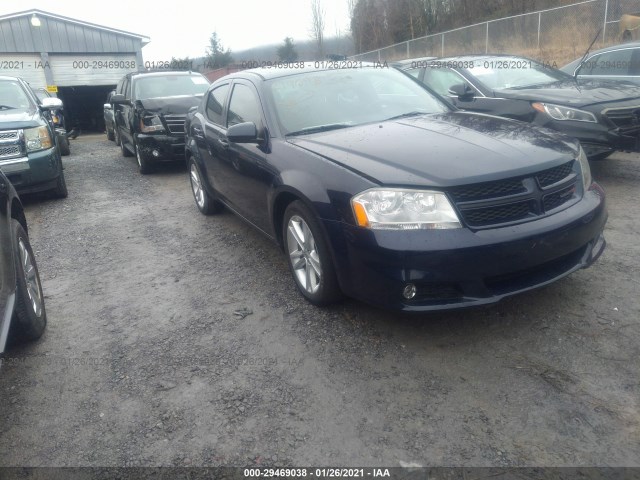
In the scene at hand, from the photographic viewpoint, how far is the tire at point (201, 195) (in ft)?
19.4

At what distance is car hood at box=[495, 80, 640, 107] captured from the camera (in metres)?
5.71

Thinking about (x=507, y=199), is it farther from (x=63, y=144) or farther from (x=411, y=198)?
(x=63, y=144)

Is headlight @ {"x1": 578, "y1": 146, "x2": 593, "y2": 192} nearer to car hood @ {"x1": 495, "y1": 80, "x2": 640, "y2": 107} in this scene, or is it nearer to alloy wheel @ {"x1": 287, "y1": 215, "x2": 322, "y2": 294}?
alloy wheel @ {"x1": 287, "y1": 215, "x2": 322, "y2": 294}

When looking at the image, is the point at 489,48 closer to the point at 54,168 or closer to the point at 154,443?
the point at 54,168

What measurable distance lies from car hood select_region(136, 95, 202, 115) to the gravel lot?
4.93 metres

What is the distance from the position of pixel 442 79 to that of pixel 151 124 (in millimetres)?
4870

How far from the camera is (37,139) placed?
6.91m

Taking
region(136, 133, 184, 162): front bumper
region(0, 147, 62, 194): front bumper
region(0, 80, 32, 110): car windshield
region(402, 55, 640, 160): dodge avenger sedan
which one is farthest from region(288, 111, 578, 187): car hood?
region(0, 80, 32, 110): car windshield

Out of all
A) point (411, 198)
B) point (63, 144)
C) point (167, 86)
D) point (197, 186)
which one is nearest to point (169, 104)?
point (167, 86)

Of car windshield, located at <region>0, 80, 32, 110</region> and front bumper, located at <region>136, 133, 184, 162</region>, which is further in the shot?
front bumper, located at <region>136, 133, 184, 162</region>

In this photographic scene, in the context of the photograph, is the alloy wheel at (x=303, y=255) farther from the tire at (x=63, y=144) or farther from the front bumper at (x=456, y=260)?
the tire at (x=63, y=144)

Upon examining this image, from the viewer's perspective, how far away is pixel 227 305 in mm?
3828

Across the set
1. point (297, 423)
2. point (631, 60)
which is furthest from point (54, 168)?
point (631, 60)

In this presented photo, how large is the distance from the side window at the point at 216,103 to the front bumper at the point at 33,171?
2813mm
